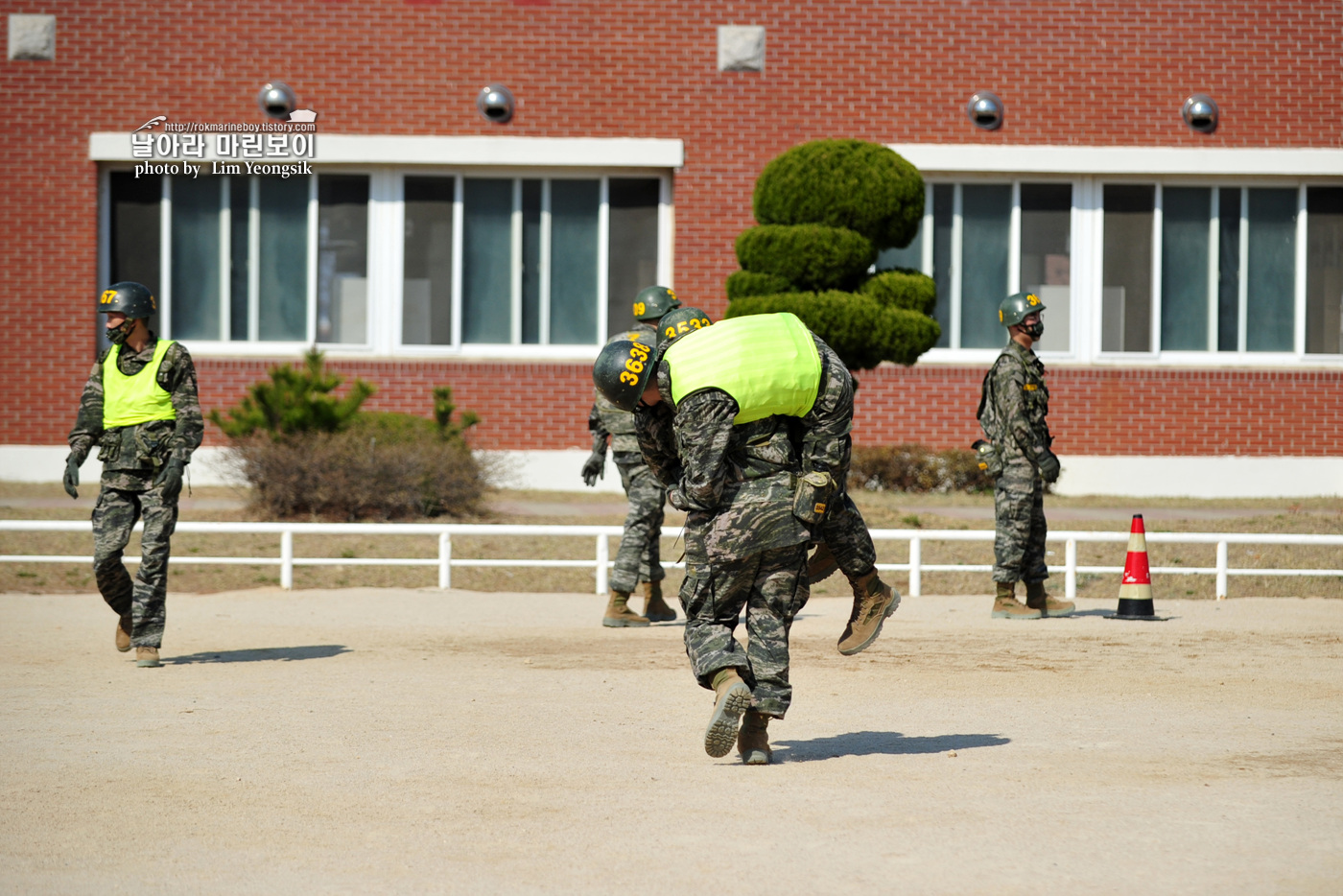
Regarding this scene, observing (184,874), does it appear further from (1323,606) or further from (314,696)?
(1323,606)

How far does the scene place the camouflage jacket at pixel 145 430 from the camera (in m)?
9.59

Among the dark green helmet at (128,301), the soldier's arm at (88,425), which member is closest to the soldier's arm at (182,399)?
the dark green helmet at (128,301)

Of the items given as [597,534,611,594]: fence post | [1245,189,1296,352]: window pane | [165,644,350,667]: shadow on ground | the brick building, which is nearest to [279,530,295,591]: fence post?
[597,534,611,594]: fence post

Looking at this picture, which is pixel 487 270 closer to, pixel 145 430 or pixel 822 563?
pixel 145 430

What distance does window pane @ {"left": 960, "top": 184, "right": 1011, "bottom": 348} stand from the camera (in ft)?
77.6

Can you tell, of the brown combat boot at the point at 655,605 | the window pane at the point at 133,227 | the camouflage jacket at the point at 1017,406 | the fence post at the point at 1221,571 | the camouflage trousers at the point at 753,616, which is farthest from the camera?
the window pane at the point at 133,227

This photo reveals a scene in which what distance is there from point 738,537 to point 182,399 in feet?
15.2

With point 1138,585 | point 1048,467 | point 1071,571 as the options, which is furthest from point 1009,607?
point 1071,571

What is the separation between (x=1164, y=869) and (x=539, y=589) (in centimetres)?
981

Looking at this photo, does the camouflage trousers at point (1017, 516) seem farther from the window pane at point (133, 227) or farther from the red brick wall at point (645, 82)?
the window pane at point (133, 227)

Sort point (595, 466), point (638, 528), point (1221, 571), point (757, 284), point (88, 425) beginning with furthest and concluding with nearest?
point (757, 284) < point (1221, 571) < point (595, 466) < point (638, 528) < point (88, 425)

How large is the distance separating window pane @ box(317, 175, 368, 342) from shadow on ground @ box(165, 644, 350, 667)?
13485 millimetres

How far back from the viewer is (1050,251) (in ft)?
78.1

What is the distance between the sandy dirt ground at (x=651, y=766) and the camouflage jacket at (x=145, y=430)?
1281mm
